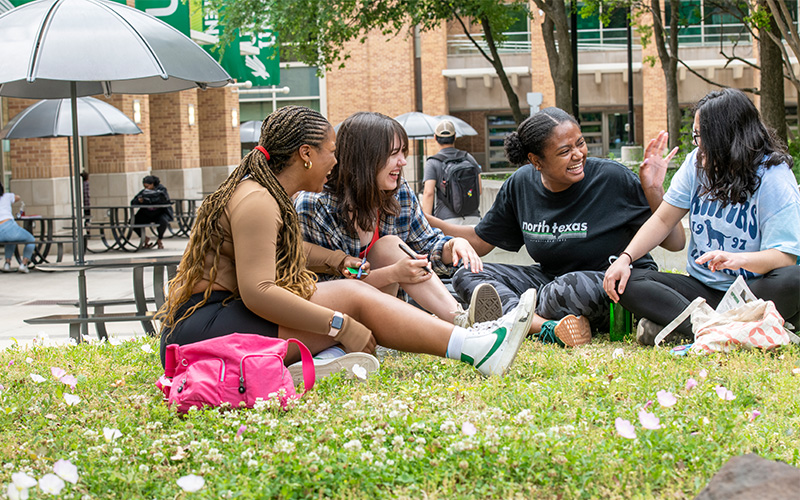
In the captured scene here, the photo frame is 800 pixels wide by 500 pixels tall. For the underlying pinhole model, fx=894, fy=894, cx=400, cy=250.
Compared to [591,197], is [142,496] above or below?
below

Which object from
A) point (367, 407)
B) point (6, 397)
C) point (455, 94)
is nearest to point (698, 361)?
point (367, 407)

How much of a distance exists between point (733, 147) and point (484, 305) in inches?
60.5

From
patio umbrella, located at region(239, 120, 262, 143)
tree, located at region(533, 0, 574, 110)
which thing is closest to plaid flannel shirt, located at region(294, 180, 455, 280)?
tree, located at region(533, 0, 574, 110)

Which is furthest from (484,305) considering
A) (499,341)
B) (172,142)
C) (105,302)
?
(172,142)

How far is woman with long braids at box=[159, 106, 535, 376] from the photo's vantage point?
370 cm

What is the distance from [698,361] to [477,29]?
38.0 m

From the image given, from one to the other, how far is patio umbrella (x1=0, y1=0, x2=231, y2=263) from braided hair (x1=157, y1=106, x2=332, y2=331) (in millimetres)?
1903

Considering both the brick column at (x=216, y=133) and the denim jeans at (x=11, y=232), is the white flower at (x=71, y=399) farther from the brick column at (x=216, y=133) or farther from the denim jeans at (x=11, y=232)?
the brick column at (x=216, y=133)

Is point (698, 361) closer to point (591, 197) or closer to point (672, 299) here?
point (672, 299)

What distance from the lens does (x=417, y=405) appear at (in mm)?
3488

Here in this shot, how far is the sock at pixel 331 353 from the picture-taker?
398cm

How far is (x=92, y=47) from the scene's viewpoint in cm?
565

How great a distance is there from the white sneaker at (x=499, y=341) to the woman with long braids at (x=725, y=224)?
106cm

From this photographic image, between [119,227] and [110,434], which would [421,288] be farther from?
[119,227]
